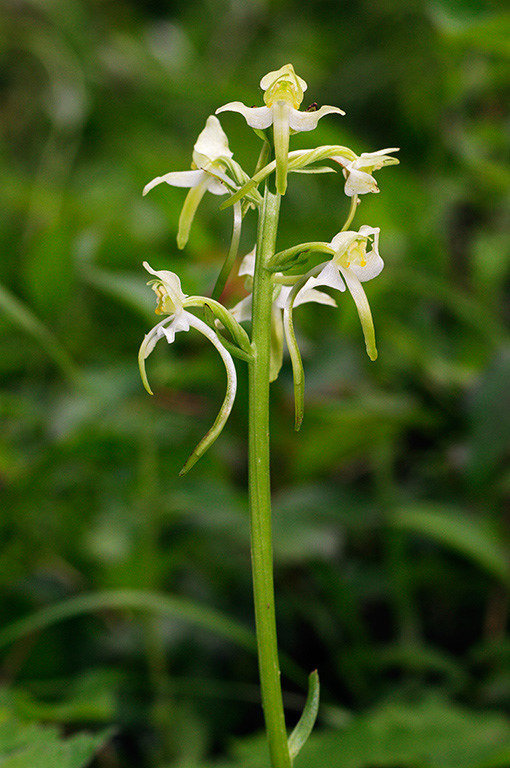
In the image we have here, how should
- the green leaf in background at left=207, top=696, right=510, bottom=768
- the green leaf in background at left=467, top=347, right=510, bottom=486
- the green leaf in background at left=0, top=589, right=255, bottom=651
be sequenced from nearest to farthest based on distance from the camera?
the green leaf in background at left=207, top=696, right=510, bottom=768 < the green leaf in background at left=0, top=589, right=255, bottom=651 < the green leaf in background at left=467, top=347, right=510, bottom=486

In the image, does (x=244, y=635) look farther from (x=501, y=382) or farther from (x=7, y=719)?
(x=501, y=382)

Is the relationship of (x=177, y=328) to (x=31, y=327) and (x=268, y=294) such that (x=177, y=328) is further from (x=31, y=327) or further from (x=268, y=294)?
(x=31, y=327)

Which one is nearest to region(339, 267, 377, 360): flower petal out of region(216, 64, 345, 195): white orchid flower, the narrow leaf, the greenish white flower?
the greenish white flower

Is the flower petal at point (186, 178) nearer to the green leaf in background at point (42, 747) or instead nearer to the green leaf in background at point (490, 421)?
the green leaf in background at point (42, 747)

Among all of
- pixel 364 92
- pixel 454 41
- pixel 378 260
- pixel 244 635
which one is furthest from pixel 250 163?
pixel 364 92

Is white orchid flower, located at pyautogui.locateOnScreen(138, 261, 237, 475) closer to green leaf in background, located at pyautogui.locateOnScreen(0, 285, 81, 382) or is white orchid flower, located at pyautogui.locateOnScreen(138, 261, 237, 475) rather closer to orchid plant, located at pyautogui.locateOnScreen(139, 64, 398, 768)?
orchid plant, located at pyautogui.locateOnScreen(139, 64, 398, 768)

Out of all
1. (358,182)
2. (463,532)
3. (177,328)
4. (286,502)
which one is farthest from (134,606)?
(358,182)
